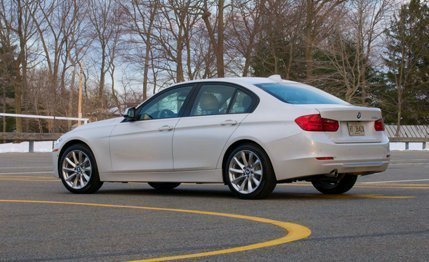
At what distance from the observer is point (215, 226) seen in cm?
632

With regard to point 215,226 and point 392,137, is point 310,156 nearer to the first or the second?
point 215,226

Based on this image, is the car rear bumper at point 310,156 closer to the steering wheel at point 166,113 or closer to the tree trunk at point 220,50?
the steering wheel at point 166,113

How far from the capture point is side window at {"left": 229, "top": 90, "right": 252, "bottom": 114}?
356 inches

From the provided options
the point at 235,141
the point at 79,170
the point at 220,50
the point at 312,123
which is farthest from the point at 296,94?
the point at 220,50

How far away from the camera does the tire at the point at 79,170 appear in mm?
10172

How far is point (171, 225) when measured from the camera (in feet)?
21.1

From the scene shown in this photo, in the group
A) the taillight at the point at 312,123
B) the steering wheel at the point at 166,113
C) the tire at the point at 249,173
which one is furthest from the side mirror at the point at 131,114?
the taillight at the point at 312,123

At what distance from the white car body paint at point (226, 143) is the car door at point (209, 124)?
0.01 m

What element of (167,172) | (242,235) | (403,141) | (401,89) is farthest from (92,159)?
(401,89)

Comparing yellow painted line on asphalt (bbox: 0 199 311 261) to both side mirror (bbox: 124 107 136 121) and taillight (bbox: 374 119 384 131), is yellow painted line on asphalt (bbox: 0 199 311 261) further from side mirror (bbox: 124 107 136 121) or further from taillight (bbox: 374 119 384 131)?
taillight (bbox: 374 119 384 131)

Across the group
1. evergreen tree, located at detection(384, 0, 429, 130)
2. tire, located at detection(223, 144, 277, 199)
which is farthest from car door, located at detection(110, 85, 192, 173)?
evergreen tree, located at detection(384, 0, 429, 130)

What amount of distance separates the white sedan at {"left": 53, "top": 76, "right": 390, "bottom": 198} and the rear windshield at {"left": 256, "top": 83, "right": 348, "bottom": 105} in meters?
0.02

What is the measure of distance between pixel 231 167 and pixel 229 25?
31.8 metres

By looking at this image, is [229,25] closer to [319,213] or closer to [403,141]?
[403,141]
